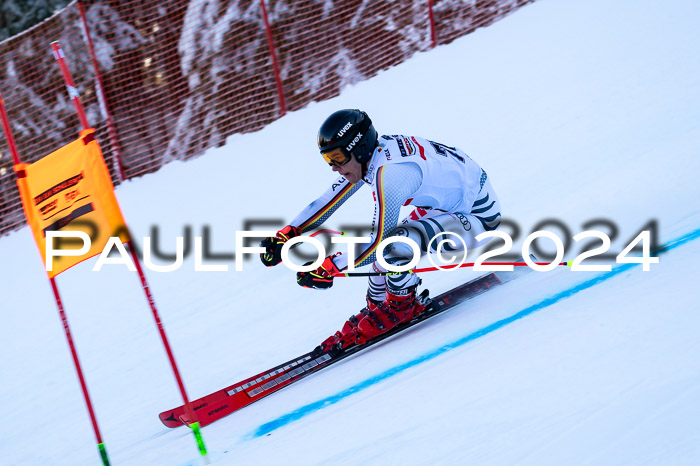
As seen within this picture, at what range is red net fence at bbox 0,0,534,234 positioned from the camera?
26.8 ft

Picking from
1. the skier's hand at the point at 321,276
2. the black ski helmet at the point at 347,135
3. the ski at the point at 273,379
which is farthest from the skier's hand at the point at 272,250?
the black ski helmet at the point at 347,135

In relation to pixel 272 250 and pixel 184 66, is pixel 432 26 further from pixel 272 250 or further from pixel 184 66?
pixel 272 250

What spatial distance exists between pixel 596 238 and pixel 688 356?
193 centimetres

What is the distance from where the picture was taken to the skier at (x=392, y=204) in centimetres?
344

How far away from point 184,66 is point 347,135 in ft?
19.8

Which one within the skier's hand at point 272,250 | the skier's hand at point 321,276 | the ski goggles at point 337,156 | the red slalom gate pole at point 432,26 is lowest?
the skier's hand at point 321,276

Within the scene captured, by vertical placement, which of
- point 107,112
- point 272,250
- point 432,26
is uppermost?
point 107,112

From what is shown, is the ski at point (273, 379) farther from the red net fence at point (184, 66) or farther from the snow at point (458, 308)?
the red net fence at point (184, 66)

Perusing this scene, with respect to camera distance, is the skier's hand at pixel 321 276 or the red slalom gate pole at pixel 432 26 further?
the red slalom gate pole at pixel 432 26

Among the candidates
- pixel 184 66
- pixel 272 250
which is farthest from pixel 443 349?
pixel 184 66

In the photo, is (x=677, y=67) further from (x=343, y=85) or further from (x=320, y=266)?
(x=320, y=266)

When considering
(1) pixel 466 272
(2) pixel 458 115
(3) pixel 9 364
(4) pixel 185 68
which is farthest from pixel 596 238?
(4) pixel 185 68

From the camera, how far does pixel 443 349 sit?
11.9 feet
